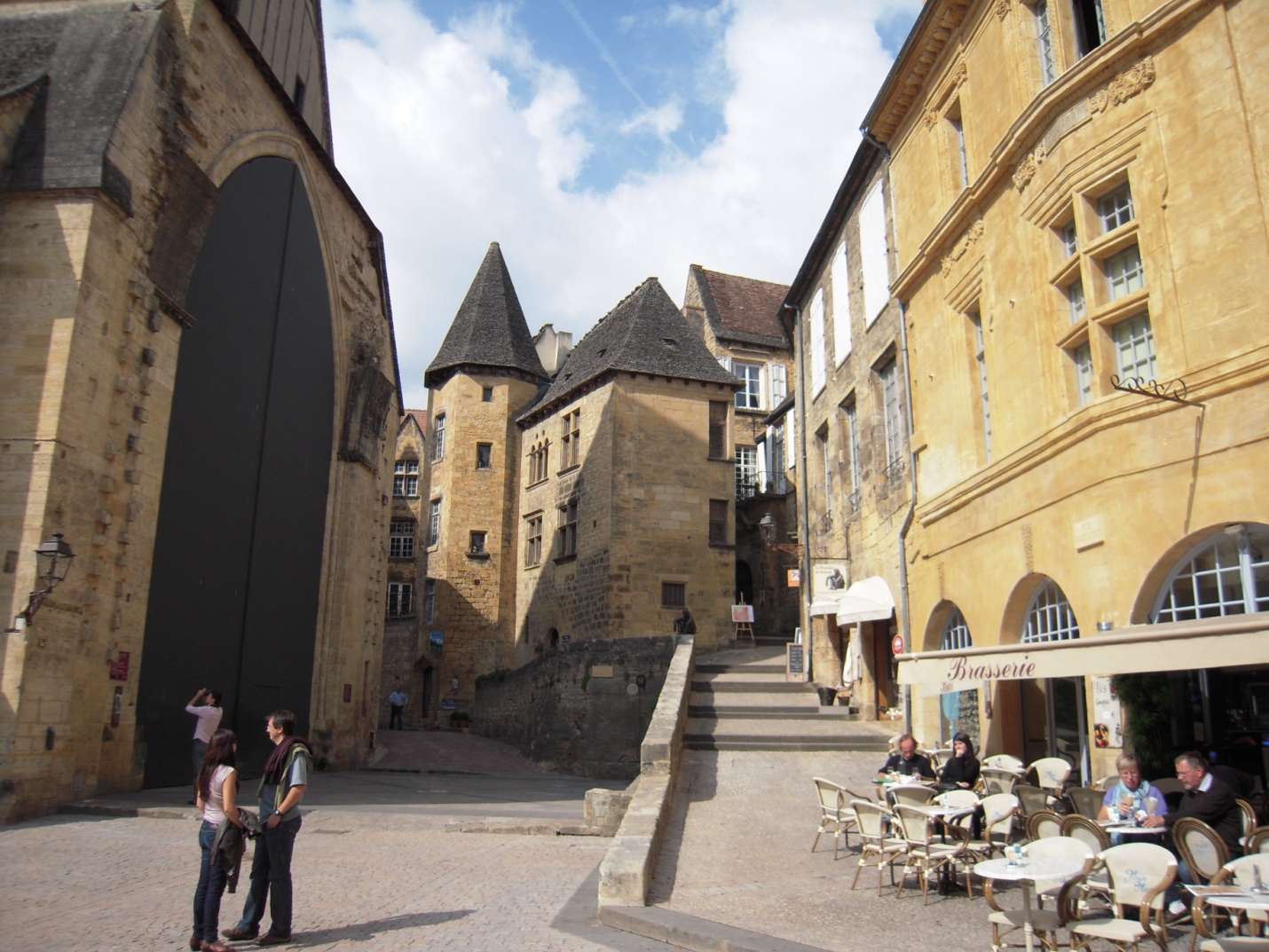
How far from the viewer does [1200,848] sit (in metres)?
5.63

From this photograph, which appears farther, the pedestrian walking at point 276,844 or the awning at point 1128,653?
the awning at point 1128,653

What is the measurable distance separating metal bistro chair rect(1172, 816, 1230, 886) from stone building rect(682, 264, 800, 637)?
21.2m

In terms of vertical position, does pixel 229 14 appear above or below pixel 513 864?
above

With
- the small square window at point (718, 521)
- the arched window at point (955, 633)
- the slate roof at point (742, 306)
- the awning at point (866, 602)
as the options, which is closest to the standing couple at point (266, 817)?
the arched window at point (955, 633)

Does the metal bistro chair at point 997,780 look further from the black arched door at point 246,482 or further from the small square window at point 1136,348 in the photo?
the black arched door at point 246,482

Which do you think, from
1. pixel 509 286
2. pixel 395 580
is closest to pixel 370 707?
pixel 395 580

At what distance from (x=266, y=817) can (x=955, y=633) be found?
971cm

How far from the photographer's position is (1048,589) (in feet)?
33.6

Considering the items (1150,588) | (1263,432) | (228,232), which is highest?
(228,232)

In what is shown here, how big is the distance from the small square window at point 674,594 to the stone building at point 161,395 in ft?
33.1

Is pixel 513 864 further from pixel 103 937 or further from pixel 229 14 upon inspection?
pixel 229 14

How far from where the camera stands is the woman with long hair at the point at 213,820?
199 inches

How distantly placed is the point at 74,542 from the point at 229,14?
7.80 metres

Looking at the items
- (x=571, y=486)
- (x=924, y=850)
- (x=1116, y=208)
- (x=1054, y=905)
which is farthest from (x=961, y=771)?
(x=571, y=486)
